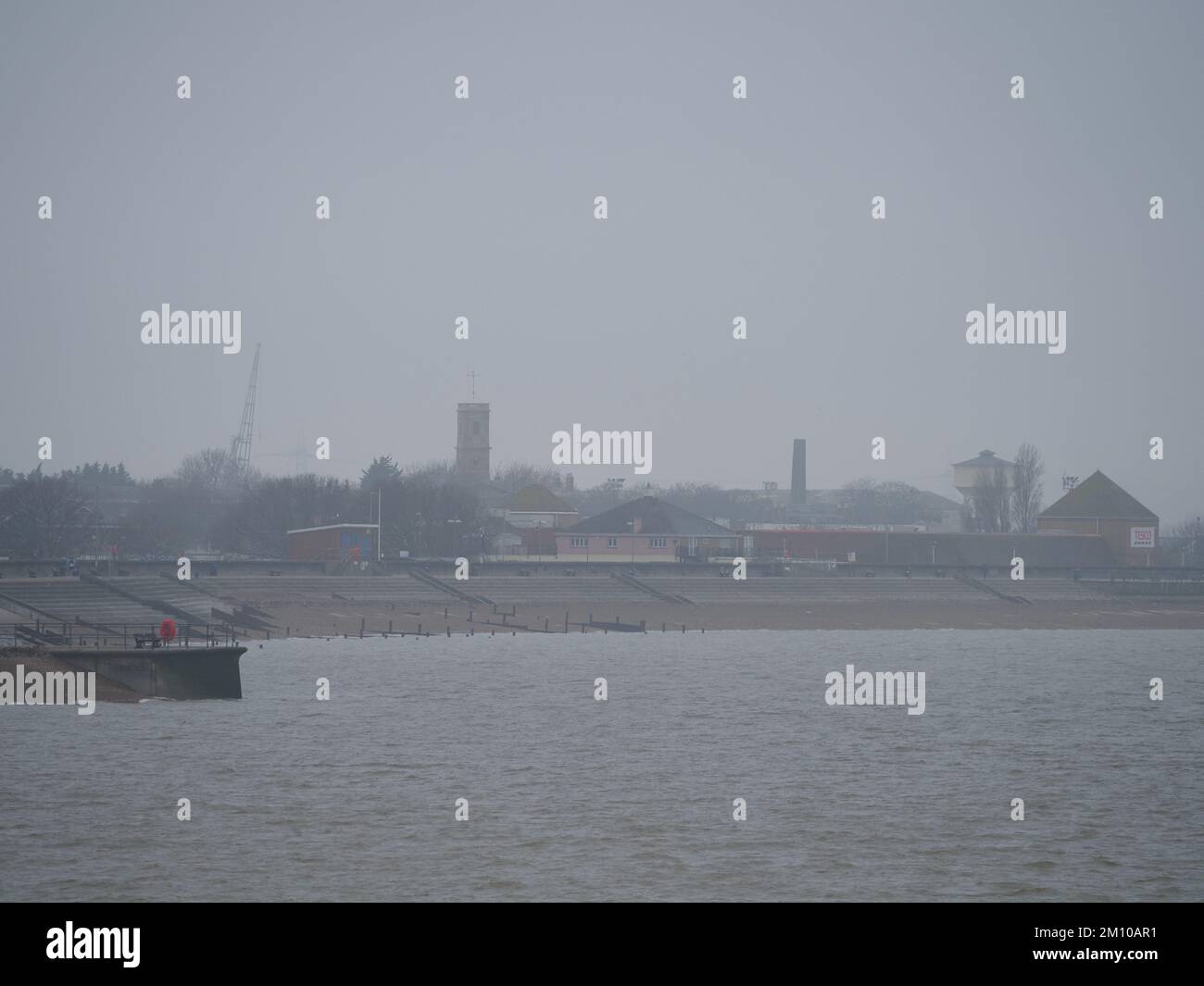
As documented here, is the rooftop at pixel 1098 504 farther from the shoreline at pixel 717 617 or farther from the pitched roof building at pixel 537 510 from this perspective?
the pitched roof building at pixel 537 510

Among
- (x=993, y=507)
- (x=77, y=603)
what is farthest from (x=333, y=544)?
(x=993, y=507)

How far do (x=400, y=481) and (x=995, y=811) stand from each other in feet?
333

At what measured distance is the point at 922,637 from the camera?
9469 centimetres

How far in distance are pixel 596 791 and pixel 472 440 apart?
153901mm

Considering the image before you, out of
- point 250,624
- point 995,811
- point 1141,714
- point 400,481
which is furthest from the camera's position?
point 400,481

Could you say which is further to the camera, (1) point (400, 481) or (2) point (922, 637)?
(1) point (400, 481)

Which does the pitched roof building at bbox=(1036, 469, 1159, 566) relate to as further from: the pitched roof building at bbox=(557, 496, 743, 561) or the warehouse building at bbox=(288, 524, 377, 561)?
the warehouse building at bbox=(288, 524, 377, 561)

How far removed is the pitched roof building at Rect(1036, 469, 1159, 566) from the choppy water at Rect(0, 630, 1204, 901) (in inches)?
3327

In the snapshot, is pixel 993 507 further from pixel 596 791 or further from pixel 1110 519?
pixel 596 791

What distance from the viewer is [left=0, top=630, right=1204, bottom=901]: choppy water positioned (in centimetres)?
2858

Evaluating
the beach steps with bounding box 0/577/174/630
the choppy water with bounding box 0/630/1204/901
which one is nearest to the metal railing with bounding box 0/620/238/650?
the choppy water with bounding box 0/630/1204/901
